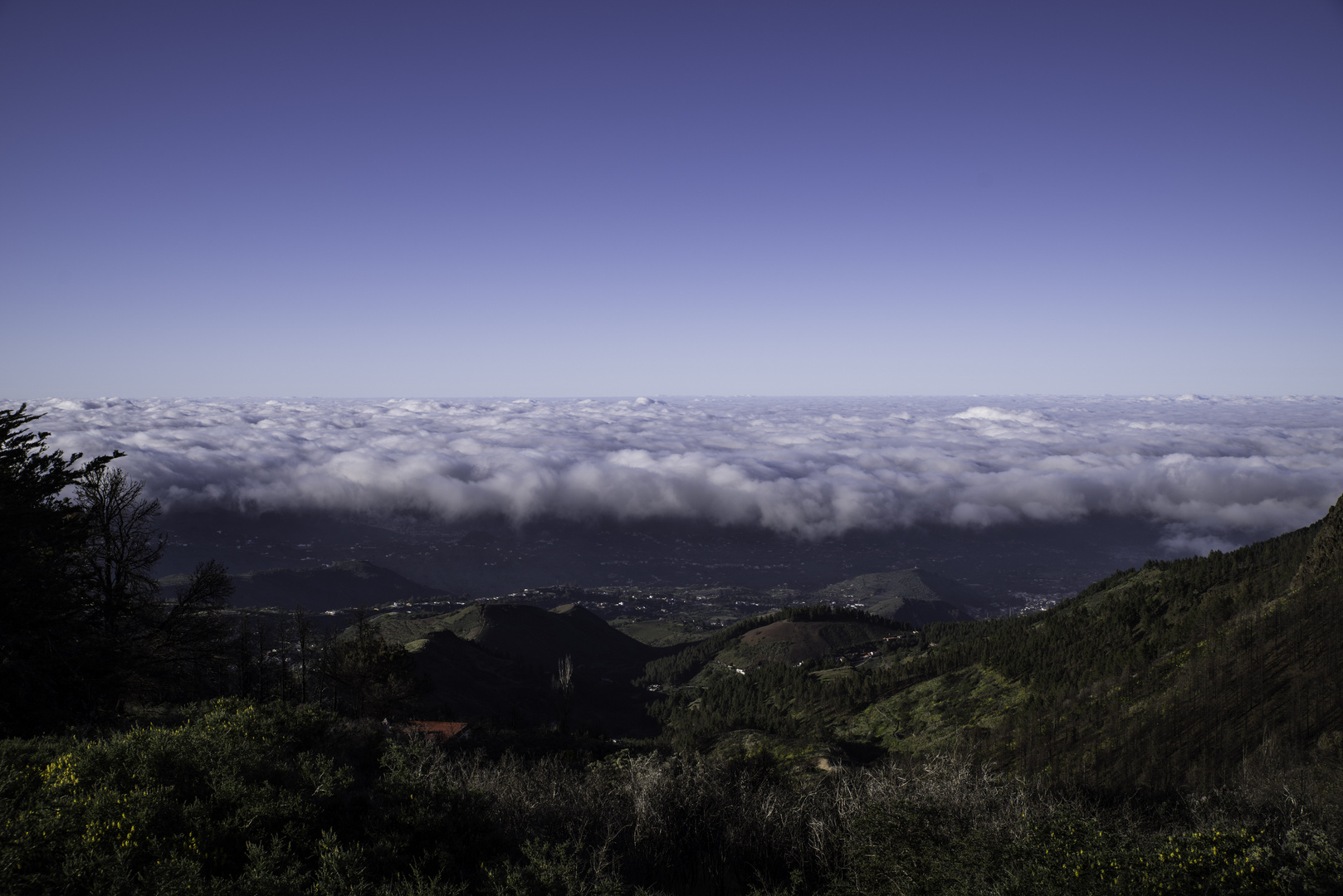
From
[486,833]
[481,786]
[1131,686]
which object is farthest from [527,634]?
[486,833]

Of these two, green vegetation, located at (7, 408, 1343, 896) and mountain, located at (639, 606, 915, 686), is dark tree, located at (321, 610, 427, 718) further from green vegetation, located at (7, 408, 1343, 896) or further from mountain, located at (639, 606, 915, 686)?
mountain, located at (639, 606, 915, 686)

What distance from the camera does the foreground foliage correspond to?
10.1 m

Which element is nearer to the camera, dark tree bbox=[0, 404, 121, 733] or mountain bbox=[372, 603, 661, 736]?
dark tree bbox=[0, 404, 121, 733]

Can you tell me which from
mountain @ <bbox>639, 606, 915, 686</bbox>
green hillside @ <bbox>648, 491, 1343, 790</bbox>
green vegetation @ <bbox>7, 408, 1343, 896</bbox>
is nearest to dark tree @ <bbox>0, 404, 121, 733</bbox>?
green vegetation @ <bbox>7, 408, 1343, 896</bbox>

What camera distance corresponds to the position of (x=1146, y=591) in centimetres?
9162

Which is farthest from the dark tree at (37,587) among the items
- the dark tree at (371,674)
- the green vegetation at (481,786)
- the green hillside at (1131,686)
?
the green hillside at (1131,686)

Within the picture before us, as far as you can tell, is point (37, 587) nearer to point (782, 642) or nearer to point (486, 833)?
point (486, 833)

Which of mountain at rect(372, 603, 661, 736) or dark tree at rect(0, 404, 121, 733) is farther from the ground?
dark tree at rect(0, 404, 121, 733)

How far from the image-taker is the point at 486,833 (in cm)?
1334

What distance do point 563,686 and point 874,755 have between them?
4286 cm

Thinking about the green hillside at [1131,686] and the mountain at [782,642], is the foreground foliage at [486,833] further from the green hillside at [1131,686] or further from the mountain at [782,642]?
the mountain at [782,642]

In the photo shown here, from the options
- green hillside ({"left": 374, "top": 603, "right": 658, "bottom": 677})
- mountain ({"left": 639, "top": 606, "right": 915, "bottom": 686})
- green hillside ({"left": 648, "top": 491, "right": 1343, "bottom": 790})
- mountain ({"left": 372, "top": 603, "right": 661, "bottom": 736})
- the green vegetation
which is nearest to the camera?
the green vegetation

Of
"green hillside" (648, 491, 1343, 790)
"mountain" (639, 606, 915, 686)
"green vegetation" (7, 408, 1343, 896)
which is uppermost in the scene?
"green vegetation" (7, 408, 1343, 896)

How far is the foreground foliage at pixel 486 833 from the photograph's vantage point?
1006 centimetres
